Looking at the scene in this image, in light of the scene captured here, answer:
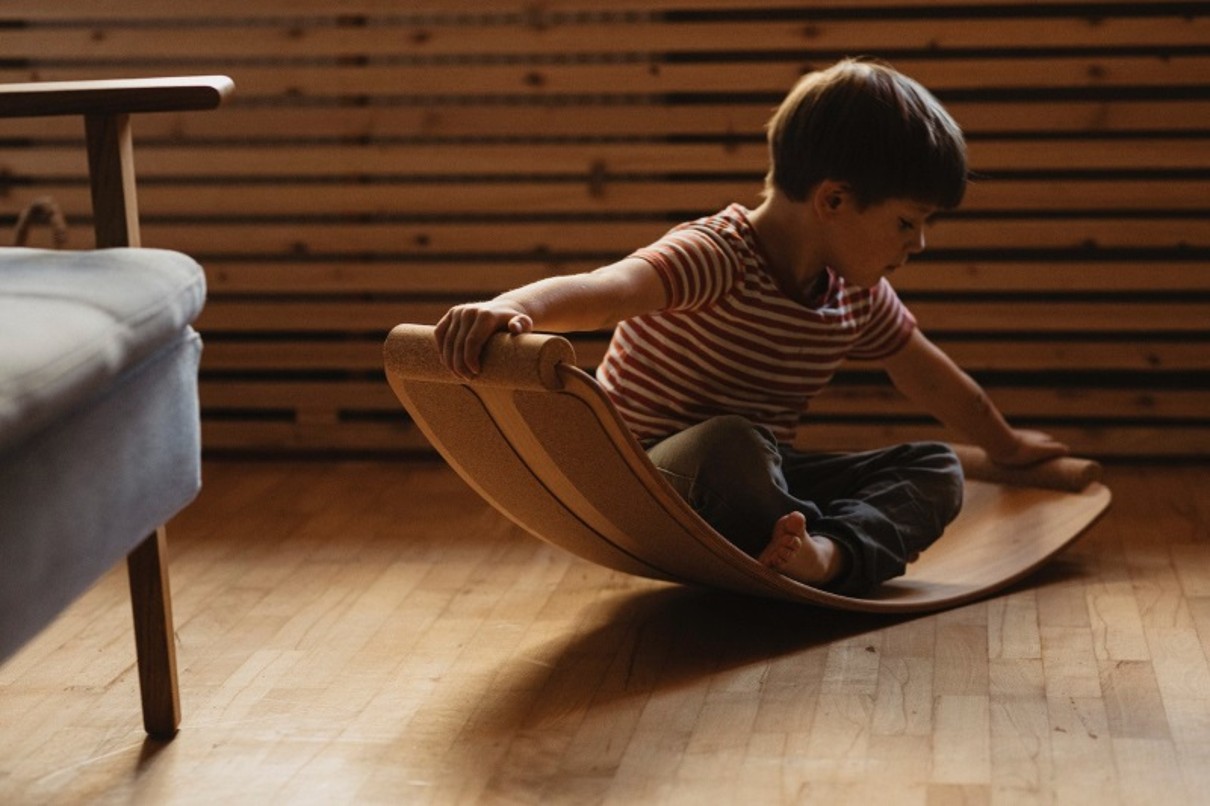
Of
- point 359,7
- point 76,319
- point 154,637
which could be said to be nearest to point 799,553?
point 154,637

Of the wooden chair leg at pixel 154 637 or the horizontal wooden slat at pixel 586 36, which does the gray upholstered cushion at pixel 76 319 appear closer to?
the wooden chair leg at pixel 154 637

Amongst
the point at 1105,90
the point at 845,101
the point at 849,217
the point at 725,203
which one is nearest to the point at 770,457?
the point at 849,217

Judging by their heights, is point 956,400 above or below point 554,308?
below

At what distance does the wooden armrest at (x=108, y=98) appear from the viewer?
5.18 ft

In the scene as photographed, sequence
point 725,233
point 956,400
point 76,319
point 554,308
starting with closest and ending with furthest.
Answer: point 76,319, point 554,308, point 725,233, point 956,400

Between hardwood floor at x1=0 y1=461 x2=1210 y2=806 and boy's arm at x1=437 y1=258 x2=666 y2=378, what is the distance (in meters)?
0.37

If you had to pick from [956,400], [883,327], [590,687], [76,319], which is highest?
[76,319]

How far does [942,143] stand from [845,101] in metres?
0.12

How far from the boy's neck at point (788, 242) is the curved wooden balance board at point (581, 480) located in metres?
0.37

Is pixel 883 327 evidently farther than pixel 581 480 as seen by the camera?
Yes

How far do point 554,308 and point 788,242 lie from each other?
0.40 metres

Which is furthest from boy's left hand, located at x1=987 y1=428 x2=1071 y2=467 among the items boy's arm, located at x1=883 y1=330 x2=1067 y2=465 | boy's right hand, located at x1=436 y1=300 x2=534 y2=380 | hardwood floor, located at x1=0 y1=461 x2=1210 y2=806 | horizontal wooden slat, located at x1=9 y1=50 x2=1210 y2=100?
boy's right hand, located at x1=436 y1=300 x2=534 y2=380

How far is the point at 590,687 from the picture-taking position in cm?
177

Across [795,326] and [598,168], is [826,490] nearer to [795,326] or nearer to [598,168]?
[795,326]
